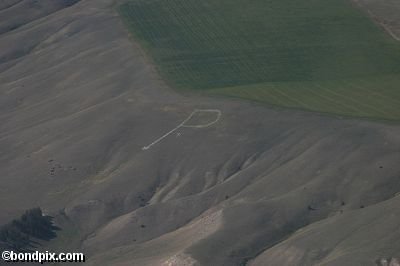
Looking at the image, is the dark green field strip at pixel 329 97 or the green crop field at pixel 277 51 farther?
the green crop field at pixel 277 51

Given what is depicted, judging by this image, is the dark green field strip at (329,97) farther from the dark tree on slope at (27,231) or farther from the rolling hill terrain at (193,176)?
the dark tree on slope at (27,231)

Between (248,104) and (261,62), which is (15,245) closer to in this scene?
(248,104)

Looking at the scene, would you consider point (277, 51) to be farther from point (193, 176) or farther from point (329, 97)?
point (193, 176)

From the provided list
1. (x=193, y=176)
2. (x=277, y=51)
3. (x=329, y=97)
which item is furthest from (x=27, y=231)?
(x=277, y=51)

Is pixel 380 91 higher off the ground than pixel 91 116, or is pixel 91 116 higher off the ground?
pixel 91 116

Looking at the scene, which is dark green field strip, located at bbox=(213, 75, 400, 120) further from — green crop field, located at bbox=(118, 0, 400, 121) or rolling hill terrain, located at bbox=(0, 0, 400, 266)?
rolling hill terrain, located at bbox=(0, 0, 400, 266)

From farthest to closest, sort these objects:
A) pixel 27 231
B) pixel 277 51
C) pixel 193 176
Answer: pixel 277 51 → pixel 193 176 → pixel 27 231

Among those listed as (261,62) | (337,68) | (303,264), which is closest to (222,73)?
(261,62)

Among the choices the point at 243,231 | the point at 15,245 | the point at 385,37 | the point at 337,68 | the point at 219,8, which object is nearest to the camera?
the point at 243,231

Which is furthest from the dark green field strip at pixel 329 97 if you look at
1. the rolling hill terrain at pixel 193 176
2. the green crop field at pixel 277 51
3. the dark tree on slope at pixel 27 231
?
the dark tree on slope at pixel 27 231
